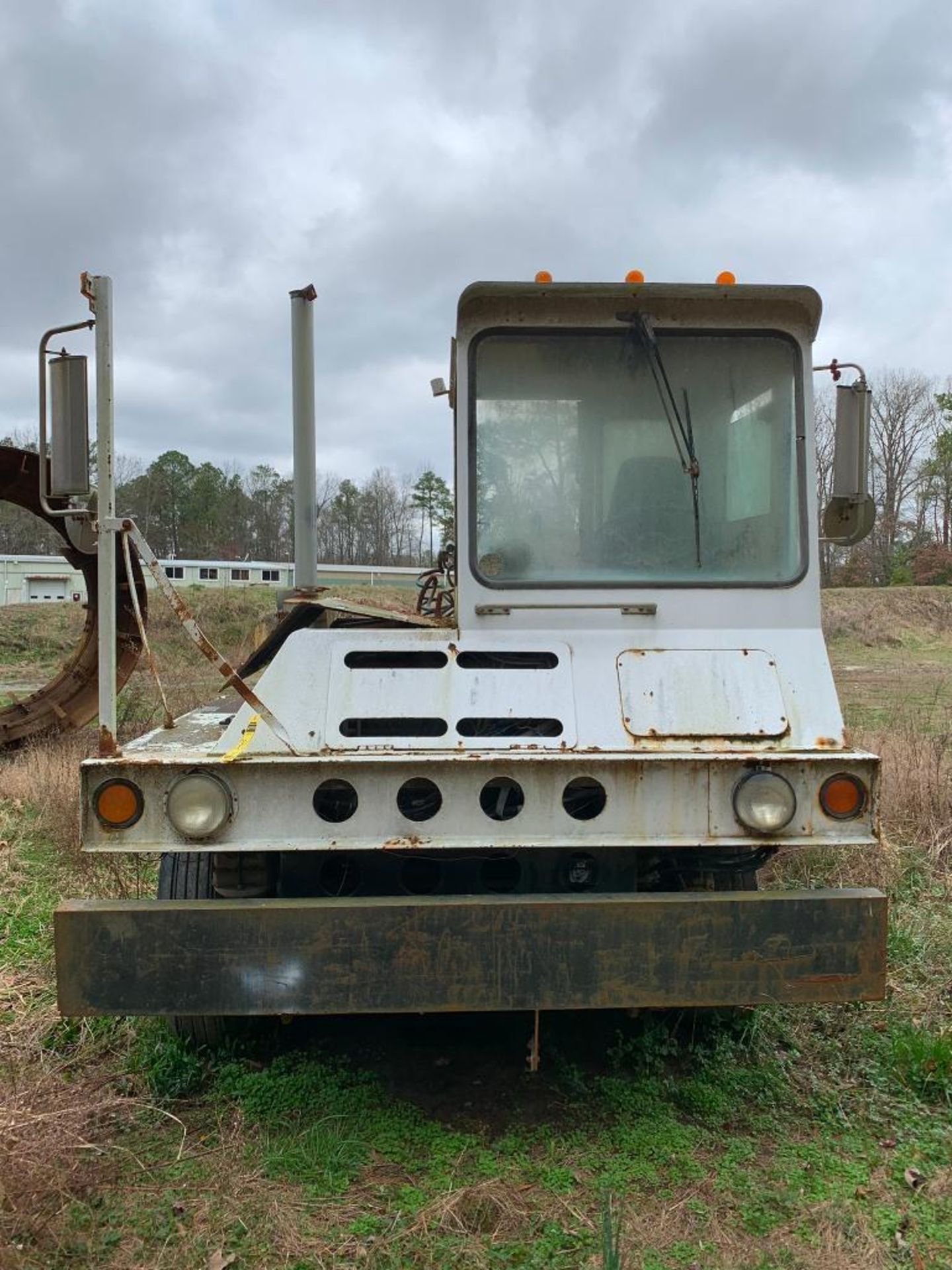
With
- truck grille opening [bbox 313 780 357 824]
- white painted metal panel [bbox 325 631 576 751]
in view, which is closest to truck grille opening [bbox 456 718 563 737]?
white painted metal panel [bbox 325 631 576 751]

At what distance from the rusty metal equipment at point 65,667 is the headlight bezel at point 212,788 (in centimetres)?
693

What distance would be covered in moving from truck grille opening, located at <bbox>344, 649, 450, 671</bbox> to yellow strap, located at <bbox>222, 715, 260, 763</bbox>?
34 centimetres

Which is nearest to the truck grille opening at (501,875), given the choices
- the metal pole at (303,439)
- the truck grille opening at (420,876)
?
the truck grille opening at (420,876)

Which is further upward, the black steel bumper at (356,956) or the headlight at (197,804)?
the headlight at (197,804)

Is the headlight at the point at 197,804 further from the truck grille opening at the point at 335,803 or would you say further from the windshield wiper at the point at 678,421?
the windshield wiper at the point at 678,421

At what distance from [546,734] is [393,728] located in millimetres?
458

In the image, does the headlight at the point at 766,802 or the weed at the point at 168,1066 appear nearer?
the headlight at the point at 766,802

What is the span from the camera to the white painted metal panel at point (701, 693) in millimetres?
2930

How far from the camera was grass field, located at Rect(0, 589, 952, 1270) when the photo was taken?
97.2 inches

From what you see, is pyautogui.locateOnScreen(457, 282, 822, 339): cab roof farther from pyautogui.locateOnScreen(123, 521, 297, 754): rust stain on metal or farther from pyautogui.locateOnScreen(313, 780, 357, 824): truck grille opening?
pyautogui.locateOnScreen(313, 780, 357, 824): truck grille opening

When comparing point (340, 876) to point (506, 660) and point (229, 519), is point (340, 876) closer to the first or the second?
point (506, 660)

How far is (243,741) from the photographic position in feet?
9.27

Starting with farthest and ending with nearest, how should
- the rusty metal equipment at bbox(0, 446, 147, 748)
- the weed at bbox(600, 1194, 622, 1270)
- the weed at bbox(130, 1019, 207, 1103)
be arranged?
the rusty metal equipment at bbox(0, 446, 147, 748) → the weed at bbox(130, 1019, 207, 1103) → the weed at bbox(600, 1194, 622, 1270)

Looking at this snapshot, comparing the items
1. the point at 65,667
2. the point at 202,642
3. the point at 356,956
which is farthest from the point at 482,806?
the point at 65,667
